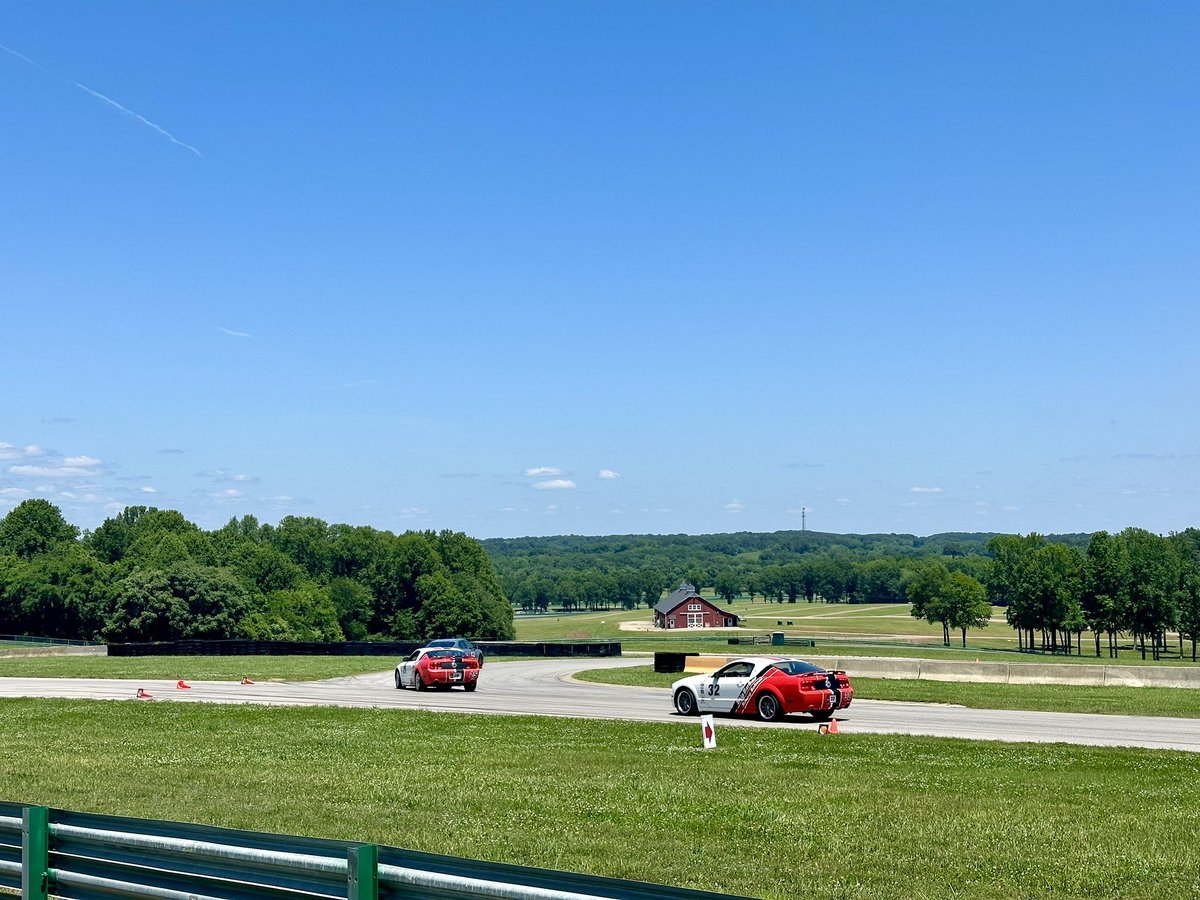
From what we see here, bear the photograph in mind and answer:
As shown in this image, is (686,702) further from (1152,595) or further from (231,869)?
(1152,595)

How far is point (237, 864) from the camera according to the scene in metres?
7.02

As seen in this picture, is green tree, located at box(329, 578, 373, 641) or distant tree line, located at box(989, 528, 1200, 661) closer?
distant tree line, located at box(989, 528, 1200, 661)

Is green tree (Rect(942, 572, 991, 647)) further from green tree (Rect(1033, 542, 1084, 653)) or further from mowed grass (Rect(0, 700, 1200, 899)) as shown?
mowed grass (Rect(0, 700, 1200, 899))

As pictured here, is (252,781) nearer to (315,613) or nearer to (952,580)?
(315,613)

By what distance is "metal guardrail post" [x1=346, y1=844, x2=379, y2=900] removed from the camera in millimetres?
6289

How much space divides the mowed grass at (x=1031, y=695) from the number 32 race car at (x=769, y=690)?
6453mm

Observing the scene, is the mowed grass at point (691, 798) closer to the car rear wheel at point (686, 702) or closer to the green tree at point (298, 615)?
the car rear wheel at point (686, 702)

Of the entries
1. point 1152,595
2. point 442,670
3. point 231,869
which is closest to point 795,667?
point 442,670

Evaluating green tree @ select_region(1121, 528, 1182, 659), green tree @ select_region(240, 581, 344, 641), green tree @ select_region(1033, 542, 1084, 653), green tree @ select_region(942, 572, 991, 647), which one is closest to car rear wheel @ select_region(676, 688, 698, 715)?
green tree @ select_region(1033, 542, 1084, 653)

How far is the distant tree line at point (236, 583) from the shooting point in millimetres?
111000

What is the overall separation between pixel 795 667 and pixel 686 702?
282cm

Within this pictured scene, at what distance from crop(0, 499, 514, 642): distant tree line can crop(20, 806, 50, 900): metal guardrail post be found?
106m

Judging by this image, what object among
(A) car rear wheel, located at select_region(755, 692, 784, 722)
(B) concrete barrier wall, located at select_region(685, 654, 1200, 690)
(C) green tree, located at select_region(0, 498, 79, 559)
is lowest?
(B) concrete barrier wall, located at select_region(685, 654, 1200, 690)

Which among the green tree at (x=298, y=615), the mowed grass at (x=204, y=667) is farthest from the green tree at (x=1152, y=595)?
the mowed grass at (x=204, y=667)
